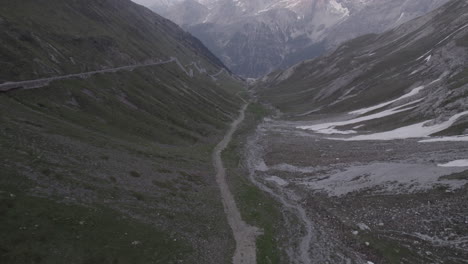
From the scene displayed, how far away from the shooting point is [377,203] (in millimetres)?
39062

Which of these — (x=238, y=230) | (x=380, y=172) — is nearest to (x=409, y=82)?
(x=380, y=172)

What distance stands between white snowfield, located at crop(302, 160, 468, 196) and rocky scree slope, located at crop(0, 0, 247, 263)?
18603 millimetres

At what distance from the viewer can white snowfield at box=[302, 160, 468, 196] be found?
38.3 meters

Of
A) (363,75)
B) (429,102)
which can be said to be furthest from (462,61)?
(363,75)

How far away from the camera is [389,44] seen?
196 m

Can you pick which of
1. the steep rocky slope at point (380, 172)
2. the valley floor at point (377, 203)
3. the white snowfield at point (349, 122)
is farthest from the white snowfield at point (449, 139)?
the white snowfield at point (349, 122)

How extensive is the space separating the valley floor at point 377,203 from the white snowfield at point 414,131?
18.2ft

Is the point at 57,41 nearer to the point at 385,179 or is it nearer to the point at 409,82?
the point at 385,179

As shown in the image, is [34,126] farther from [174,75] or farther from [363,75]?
[363,75]

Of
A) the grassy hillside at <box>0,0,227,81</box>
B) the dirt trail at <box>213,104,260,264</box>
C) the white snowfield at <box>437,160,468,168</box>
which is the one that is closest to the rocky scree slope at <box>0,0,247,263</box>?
the grassy hillside at <box>0,0,227,81</box>

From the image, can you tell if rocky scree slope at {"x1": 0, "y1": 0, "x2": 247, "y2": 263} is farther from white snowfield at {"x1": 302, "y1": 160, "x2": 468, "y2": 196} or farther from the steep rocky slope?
white snowfield at {"x1": 302, "y1": 160, "x2": 468, "y2": 196}

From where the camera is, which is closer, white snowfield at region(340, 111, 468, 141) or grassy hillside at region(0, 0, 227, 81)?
white snowfield at region(340, 111, 468, 141)

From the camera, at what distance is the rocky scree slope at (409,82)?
7399 centimetres

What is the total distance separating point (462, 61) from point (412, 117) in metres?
46.4
